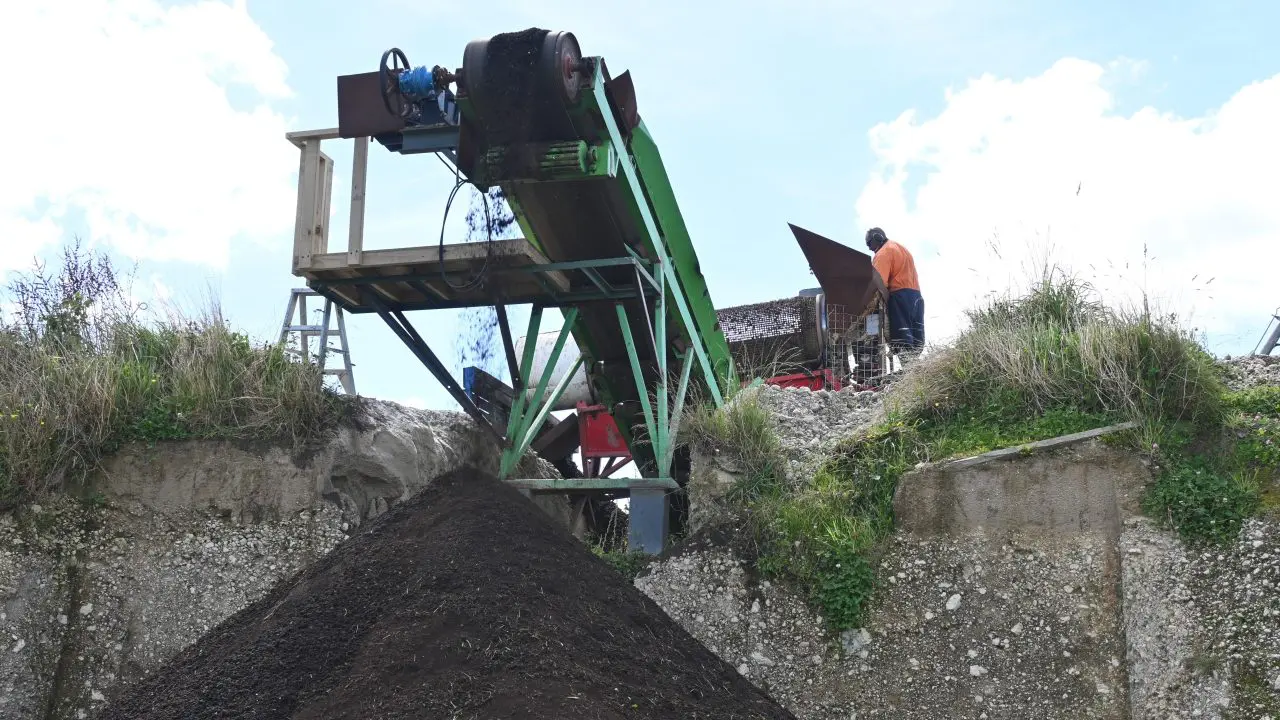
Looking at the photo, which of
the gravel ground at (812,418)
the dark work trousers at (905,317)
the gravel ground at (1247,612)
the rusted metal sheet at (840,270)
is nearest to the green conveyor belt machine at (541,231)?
the gravel ground at (812,418)

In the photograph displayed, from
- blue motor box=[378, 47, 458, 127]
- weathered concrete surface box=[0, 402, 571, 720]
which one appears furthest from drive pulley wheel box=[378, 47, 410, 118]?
weathered concrete surface box=[0, 402, 571, 720]

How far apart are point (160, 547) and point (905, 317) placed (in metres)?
7.23

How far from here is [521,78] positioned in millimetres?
7680

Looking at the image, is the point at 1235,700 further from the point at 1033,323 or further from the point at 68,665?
the point at 68,665

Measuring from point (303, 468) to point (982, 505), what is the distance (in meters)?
4.61

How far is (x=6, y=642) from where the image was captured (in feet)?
25.0

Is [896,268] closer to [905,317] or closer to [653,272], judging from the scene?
[905,317]

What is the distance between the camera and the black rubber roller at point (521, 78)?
301 inches

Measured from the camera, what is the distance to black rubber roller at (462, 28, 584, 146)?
764cm

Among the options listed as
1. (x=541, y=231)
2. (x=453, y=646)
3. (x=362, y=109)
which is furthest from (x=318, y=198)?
(x=453, y=646)

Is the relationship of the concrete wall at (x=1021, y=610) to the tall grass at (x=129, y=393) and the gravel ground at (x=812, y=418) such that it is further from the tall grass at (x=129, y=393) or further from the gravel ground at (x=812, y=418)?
the tall grass at (x=129, y=393)

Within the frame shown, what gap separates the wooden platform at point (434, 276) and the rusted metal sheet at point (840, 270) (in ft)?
11.2

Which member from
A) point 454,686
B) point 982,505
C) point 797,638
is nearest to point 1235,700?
point 982,505

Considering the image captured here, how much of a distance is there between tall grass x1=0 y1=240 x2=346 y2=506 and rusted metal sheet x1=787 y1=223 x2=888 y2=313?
4817mm
